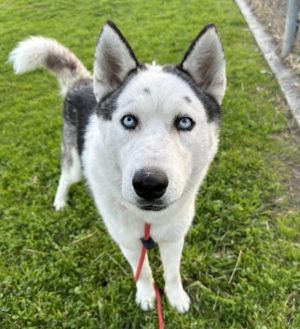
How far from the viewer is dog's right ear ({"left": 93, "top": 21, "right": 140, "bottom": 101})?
7.59 feet

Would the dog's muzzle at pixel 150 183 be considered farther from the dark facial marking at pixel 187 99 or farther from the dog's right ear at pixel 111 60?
the dog's right ear at pixel 111 60

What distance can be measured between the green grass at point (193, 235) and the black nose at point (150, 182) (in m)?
1.39

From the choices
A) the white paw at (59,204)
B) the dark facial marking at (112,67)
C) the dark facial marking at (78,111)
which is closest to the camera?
the dark facial marking at (112,67)

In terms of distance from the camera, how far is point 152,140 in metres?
2.01

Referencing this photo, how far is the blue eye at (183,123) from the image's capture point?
2143 millimetres

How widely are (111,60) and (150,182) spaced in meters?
0.95

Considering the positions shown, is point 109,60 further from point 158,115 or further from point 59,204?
point 59,204

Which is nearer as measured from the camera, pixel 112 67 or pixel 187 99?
pixel 187 99

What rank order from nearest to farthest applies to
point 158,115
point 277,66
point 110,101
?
point 158,115, point 110,101, point 277,66

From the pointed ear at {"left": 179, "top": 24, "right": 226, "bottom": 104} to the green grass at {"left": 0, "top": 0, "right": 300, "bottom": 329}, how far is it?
1.49 m

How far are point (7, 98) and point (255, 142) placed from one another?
144 inches

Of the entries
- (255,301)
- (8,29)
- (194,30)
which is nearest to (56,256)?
(255,301)

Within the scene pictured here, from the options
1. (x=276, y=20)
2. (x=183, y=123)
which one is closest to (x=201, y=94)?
(x=183, y=123)

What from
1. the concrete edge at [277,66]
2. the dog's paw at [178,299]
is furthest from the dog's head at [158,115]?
the concrete edge at [277,66]
